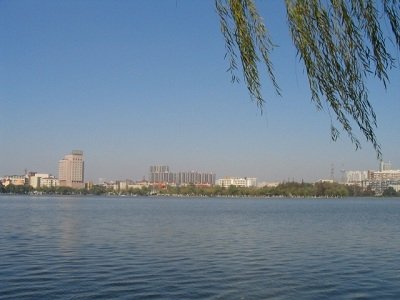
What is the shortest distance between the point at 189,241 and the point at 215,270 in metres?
9.46

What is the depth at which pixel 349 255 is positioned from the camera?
21.2 metres

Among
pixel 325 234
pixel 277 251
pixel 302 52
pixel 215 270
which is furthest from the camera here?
pixel 325 234

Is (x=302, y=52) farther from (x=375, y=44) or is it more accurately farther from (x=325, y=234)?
(x=325, y=234)

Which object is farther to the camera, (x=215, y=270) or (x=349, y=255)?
(x=349, y=255)

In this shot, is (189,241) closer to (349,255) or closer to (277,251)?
(277,251)

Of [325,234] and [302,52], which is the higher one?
[302,52]

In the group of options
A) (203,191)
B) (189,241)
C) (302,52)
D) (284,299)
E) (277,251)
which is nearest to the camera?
(302,52)

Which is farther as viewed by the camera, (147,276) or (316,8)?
(147,276)

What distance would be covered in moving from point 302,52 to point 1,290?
12157mm

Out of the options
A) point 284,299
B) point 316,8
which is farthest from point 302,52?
point 284,299

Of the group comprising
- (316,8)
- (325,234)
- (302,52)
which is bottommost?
(325,234)

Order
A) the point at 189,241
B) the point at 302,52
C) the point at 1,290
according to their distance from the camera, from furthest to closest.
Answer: the point at 189,241
the point at 1,290
the point at 302,52

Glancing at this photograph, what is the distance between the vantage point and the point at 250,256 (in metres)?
20.4

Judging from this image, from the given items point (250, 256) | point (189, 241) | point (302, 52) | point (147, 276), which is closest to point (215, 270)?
point (147, 276)
